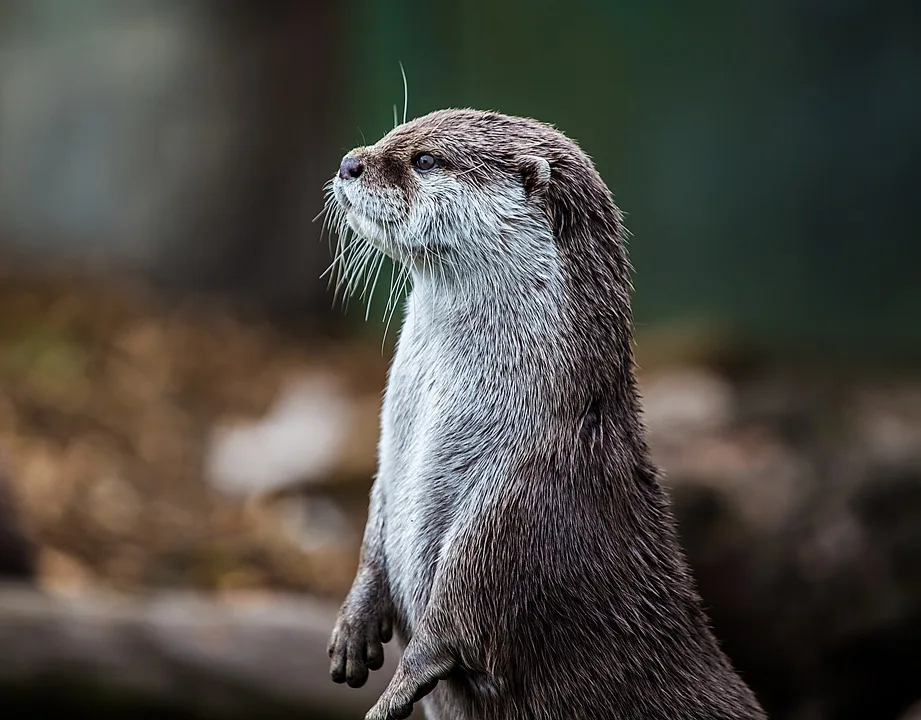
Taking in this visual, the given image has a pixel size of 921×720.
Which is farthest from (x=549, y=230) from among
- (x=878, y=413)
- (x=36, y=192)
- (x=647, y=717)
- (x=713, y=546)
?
(x=36, y=192)

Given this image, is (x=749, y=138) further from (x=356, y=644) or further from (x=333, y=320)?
(x=356, y=644)

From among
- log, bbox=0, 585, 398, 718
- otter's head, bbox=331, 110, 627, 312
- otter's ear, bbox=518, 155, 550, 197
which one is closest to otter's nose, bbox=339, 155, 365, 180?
otter's head, bbox=331, 110, 627, 312

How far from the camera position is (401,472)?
2.44 meters

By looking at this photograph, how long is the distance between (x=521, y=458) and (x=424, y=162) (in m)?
0.71

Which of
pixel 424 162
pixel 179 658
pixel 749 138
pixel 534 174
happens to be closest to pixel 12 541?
pixel 179 658

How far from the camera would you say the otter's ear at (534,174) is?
7.53 feet

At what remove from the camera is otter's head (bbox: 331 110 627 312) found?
7.53 ft

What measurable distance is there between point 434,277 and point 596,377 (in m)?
0.43

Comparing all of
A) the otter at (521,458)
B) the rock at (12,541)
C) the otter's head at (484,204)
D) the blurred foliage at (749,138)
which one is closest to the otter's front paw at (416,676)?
the otter at (521,458)

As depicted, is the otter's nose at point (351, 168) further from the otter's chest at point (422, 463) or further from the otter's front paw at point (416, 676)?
the otter's front paw at point (416, 676)

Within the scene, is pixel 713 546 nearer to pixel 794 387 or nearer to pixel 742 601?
pixel 742 601

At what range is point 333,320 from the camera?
27.8 ft

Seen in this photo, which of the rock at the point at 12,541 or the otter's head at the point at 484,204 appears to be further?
the rock at the point at 12,541

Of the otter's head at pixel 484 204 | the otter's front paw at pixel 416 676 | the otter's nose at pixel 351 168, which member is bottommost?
the otter's front paw at pixel 416 676
